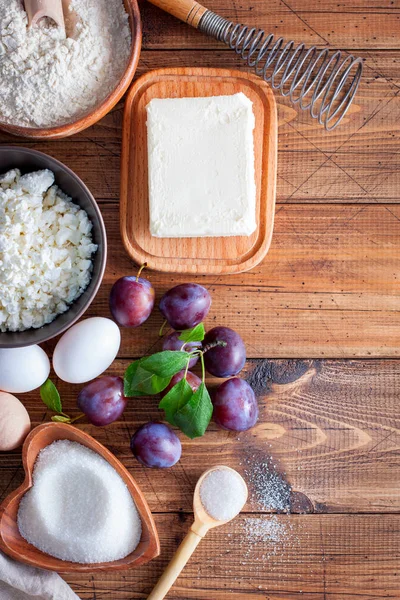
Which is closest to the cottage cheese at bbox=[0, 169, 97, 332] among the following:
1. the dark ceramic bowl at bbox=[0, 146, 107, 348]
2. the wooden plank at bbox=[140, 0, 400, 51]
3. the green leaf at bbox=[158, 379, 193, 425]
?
the dark ceramic bowl at bbox=[0, 146, 107, 348]

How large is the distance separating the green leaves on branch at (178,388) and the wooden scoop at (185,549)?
0.49ft

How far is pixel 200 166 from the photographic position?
0.94 m

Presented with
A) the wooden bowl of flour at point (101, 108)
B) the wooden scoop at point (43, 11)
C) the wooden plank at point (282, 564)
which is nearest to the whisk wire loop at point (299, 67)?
the wooden bowl of flour at point (101, 108)

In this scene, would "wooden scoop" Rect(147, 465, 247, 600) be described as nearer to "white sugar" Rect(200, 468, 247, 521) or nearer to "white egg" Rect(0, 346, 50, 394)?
"white sugar" Rect(200, 468, 247, 521)

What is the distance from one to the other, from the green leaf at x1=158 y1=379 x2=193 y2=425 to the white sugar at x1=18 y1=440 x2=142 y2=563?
147 millimetres

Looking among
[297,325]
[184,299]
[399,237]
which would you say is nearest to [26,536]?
[184,299]

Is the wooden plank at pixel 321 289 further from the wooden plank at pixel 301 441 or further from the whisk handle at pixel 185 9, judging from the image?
the whisk handle at pixel 185 9

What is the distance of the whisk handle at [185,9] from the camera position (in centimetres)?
95

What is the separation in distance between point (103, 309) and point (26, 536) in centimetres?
39

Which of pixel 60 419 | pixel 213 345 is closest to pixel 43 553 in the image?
pixel 60 419

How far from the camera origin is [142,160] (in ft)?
3.25

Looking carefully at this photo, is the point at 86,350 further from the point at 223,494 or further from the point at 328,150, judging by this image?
the point at 328,150

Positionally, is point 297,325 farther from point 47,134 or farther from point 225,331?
point 47,134

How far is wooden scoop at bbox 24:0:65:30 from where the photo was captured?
849 millimetres
